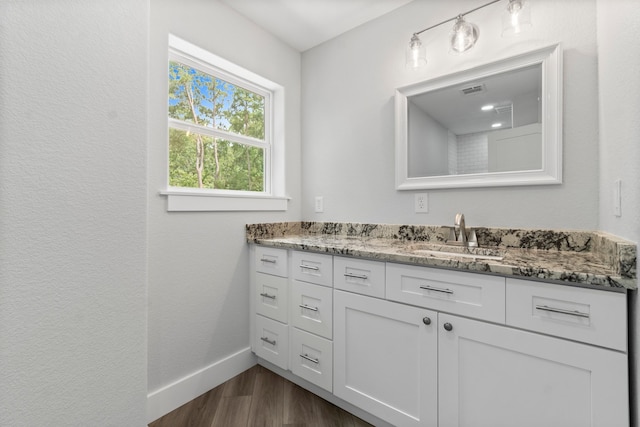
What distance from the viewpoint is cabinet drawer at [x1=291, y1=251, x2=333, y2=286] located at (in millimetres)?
1583

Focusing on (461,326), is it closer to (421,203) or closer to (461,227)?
(461,227)

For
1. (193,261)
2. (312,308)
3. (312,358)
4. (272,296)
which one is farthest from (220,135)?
(312,358)

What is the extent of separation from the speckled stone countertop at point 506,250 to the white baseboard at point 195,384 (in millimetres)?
790

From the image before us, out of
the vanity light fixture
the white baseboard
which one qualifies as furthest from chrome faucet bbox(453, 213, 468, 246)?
the white baseboard

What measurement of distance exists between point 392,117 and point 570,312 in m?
1.42

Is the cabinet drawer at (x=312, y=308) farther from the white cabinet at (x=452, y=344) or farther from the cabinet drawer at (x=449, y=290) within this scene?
the cabinet drawer at (x=449, y=290)

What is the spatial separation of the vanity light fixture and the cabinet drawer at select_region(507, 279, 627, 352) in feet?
4.10

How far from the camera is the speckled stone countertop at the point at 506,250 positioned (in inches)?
36.6

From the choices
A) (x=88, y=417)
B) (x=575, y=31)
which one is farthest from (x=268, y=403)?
(x=575, y=31)

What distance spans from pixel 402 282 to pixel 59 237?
1271 mm

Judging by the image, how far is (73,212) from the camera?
0.96 meters

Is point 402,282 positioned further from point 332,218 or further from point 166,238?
point 166,238

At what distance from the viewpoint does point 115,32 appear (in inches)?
41.9

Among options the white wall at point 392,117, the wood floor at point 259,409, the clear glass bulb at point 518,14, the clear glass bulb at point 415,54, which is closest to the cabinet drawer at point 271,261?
the white wall at point 392,117
